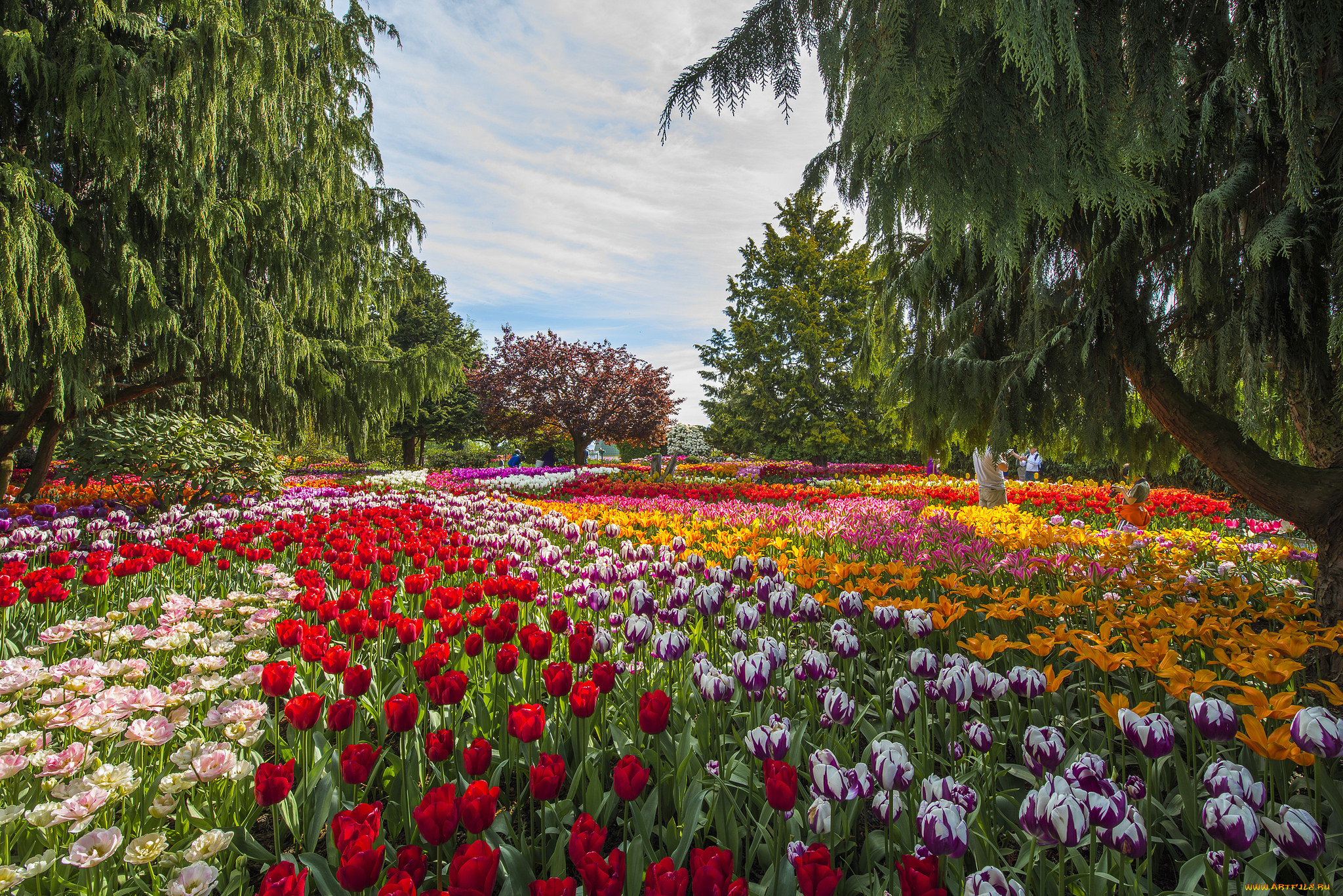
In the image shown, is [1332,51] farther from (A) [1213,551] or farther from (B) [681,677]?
(A) [1213,551]

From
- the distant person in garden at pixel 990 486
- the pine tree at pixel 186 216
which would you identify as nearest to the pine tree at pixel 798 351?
the distant person in garden at pixel 990 486

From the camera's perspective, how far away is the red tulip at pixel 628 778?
1098mm

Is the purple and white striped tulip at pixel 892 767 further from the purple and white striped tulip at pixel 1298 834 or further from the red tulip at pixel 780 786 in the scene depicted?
the purple and white striped tulip at pixel 1298 834

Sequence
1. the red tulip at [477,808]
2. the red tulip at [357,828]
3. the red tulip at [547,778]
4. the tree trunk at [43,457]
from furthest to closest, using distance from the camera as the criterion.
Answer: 1. the tree trunk at [43,457]
2. the red tulip at [547,778]
3. the red tulip at [477,808]
4. the red tulip at [357,828]

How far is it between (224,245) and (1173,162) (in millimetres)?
8850

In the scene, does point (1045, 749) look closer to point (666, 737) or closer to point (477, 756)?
point (666, 737)

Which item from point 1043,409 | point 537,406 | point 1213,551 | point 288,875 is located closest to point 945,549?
point 1043,409

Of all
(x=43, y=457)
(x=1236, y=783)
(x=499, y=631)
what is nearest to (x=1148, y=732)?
(x=1236, y=783)

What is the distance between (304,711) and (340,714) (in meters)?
0.08

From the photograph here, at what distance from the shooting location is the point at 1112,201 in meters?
2.22

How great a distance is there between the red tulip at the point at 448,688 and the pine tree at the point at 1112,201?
191 cm

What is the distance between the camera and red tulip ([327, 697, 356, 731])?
135 cm

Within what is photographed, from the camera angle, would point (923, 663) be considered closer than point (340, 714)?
No

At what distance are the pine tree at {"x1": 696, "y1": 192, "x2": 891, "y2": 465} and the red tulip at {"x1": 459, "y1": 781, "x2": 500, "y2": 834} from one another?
809 inches
